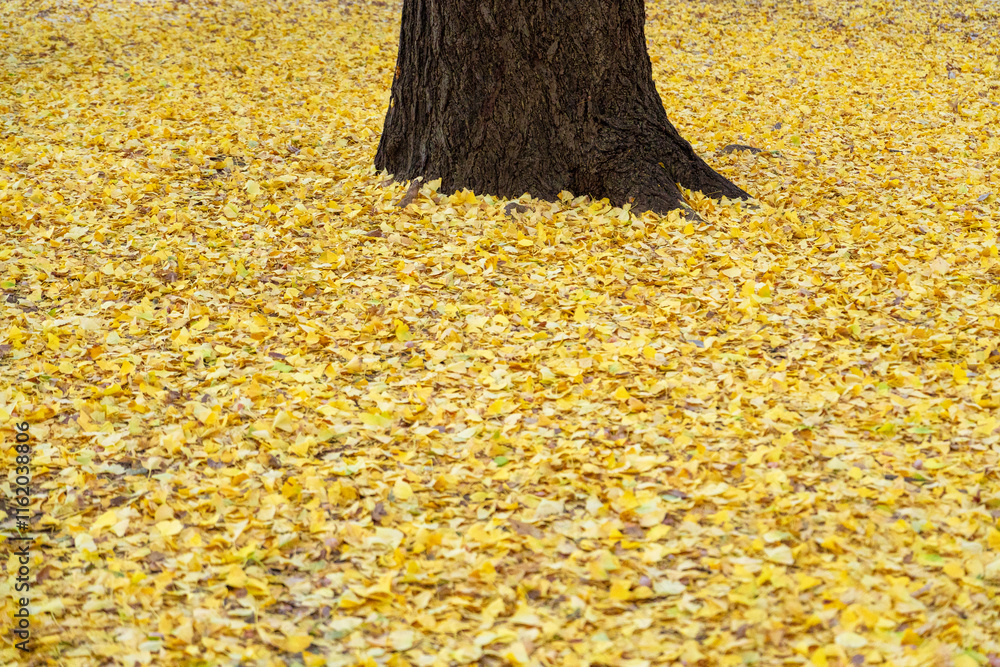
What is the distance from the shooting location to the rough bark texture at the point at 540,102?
5.19 m

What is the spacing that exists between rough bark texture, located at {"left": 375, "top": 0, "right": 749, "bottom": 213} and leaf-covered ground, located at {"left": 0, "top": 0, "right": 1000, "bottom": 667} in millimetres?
245

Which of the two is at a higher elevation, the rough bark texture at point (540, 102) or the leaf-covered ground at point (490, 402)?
the rough bark texture at point (540, 102)

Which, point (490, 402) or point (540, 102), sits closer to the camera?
point (490, 402)

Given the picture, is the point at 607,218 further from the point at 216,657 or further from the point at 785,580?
the point at 216,657

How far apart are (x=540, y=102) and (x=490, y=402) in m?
2.40

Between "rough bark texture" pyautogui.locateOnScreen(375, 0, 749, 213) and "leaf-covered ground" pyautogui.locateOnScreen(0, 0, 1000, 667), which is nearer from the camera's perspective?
"leaf-covered ground" pyautogui.locateOnScreen(0, 0, 1000, 667)

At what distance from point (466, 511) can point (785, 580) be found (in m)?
1.11

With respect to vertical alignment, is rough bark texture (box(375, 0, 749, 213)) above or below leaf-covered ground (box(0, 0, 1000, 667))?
above

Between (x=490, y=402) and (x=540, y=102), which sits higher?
(x=540, y=102)

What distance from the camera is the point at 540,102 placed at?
527 centimetres

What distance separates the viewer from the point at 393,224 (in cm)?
518

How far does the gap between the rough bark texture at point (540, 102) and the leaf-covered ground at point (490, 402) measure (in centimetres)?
25

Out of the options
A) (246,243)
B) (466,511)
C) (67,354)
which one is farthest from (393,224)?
(466,511)

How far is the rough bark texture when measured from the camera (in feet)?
17.0
